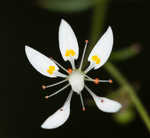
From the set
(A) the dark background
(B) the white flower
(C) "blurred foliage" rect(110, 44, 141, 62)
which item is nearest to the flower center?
(B) the white flower

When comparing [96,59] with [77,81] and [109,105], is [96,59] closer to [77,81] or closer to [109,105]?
[77,81]

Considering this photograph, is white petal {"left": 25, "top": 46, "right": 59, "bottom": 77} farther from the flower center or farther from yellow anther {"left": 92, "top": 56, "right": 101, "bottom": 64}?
yellow anther {"left": 92, "top": 56, "right": 101, "bottom": 64}

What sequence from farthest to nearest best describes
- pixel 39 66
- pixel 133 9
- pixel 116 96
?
1. pixel 133 9
2. pixel 116 96
3. pixel 39 66

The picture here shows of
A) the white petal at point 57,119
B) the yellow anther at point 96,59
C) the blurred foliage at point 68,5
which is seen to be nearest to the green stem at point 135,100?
the yellow anther at point 96,59

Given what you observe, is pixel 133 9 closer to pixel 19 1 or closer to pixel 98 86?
pixel 98 86

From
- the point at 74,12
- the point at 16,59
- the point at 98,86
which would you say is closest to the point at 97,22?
the point at 74,12

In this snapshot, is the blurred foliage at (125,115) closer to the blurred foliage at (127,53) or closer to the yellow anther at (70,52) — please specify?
the blurred foliage at (127,53)

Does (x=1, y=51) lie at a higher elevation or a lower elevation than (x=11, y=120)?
higher

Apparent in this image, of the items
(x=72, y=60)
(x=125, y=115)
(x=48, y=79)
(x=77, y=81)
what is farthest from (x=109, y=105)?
(x=48, y=79)
